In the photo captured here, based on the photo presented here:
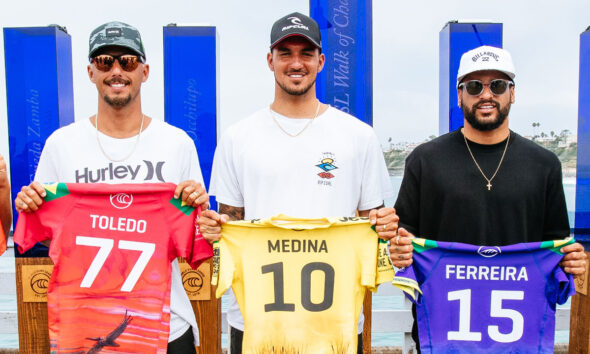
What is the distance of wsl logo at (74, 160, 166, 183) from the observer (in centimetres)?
228

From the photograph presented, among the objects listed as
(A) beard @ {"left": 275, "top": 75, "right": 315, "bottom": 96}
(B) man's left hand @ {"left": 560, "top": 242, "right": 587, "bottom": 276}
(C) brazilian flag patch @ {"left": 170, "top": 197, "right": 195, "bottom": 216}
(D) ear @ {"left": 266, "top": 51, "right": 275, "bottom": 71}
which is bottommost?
(B) man's left hand @ {"left": 560, "top": 242, "right": 587, "bottom": 276}

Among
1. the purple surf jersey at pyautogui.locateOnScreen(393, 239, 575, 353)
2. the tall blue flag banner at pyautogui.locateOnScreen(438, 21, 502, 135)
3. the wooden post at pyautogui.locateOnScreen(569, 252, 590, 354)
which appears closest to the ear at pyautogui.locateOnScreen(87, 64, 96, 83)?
the purple surf jersey at pyautogui.locateOnScreen(393, 239, 575, 353)

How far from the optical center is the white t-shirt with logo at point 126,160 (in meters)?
2.27

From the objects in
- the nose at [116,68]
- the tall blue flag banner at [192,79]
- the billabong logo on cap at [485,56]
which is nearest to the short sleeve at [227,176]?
the nose at [116,68]

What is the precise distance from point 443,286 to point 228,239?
1.20m

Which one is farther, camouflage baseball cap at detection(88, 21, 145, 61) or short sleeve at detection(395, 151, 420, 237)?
short sleeve at detection(395, 151, 420, 237)

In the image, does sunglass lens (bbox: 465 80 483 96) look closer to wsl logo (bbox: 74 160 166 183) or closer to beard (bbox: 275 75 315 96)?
beard (bbox: 275 75 315 96)

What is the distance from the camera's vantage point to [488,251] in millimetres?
2299

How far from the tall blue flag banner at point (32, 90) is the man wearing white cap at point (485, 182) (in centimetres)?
346

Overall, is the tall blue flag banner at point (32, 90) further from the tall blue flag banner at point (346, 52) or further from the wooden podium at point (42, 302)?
the tall blue flag banner at point (346, 52)

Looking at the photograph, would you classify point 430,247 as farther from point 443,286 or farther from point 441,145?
point 441,145

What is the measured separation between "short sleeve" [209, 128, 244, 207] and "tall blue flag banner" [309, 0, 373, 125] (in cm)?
181

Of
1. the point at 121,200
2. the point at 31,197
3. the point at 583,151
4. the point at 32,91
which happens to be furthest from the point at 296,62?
the point at 583,151

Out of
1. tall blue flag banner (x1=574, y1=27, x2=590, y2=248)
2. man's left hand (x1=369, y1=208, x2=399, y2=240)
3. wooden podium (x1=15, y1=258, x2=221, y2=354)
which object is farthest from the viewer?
tall blue flag banner (x1=574, y1=27, x2=590, y2=248)
